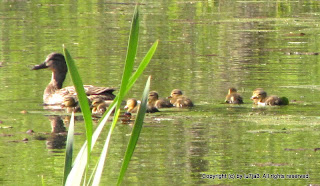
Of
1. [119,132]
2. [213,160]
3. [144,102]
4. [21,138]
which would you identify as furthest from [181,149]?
[144,102]

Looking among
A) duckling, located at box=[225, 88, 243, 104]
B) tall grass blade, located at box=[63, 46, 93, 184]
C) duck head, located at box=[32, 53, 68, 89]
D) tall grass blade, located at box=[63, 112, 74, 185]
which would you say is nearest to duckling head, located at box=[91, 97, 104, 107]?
→ duckling, located at box=[225, 88, 243, 104]

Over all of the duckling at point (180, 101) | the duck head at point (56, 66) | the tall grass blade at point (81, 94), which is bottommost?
the duckling at point (180, 101)

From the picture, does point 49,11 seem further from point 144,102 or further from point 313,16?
point 144,102

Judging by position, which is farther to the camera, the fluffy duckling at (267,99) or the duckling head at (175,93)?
the duckling head at (175,93)

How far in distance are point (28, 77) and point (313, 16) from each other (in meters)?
9.53

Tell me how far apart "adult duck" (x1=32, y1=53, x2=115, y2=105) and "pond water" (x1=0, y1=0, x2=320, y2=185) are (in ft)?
0.53

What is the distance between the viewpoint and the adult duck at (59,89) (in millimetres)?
8859

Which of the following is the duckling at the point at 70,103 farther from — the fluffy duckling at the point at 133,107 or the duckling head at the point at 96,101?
the fluffy duckling at the point at 133,107

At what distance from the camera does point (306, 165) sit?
5973 mm

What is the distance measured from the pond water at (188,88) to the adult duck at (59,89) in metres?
0.16

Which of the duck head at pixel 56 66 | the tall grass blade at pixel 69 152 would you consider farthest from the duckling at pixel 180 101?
the tall grass blade at pixel 69 152

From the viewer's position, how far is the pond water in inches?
236

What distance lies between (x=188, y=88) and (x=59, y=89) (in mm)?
1491

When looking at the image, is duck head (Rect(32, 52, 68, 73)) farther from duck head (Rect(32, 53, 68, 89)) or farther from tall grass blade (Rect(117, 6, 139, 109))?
tall grass blade (Rect(117, 6, 139, 109))
